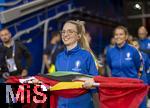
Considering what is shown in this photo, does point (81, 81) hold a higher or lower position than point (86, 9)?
lower

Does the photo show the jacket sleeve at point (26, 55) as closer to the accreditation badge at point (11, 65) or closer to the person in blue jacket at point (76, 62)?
the accreditation badge at point (11, 65)

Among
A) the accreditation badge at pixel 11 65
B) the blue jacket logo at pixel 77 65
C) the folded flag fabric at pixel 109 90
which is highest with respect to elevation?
the blue jacket logo at pixel 77 65

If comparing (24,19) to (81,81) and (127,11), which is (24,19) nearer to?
(81,81)

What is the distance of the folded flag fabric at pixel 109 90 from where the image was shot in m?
5.18

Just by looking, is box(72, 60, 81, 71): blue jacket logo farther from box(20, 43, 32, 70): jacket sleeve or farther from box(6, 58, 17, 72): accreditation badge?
box(20, 43, 32, 70): jacket sleeve

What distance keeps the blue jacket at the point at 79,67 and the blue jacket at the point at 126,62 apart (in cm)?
267

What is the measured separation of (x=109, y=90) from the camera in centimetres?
525

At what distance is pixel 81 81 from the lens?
5.16 meters

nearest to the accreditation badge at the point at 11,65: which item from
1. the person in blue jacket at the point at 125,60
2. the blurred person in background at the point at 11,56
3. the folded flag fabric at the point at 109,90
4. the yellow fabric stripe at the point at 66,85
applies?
the blurred person in background at the point at 11,56

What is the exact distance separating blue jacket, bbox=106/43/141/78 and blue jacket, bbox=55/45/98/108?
8.77 feet

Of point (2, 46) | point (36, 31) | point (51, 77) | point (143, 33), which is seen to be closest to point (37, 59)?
point (36, 31)

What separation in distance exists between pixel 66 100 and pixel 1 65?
3.11 m

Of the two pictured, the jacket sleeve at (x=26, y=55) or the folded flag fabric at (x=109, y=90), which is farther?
the jacket sleeve at (x=26, y=55)

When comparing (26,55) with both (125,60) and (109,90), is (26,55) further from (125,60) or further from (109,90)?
(109,90)
